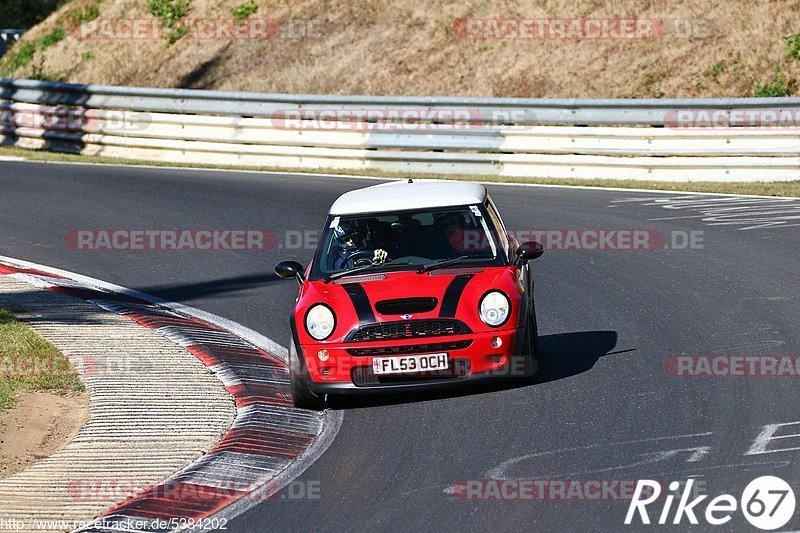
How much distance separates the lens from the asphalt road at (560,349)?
670 centimetres

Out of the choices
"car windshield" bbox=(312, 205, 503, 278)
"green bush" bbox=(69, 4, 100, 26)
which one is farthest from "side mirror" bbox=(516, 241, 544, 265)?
"green bush" bbox=(69, 4, 100, 26)

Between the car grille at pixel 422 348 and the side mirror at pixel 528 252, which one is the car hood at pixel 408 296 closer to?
the car grille at pixel 422 348

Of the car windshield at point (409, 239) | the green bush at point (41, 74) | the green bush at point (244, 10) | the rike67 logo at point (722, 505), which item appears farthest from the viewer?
the green bush at point (41, 74)

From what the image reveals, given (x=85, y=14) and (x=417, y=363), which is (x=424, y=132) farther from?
(x=85, y=14)

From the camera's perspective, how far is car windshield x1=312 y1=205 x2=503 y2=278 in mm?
9320

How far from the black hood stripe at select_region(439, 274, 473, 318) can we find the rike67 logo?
2.33 metres

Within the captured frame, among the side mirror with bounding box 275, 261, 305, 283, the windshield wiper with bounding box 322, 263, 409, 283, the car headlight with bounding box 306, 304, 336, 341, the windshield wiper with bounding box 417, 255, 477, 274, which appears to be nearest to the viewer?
the car headlight with bounding box 306, 304, 336, 341

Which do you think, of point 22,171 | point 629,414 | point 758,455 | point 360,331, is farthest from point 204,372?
point 22,171

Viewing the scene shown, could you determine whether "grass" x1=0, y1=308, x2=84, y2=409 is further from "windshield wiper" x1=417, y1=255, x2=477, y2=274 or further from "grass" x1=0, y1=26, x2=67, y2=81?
"grass" x1=0, y1=26, x2=67, y2=81

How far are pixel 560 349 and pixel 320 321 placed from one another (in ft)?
7.55

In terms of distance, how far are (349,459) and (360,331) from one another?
1.25 meters

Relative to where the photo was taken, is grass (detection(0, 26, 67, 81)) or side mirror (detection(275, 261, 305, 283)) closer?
side mirror (detection(275, 261, 305, 283))

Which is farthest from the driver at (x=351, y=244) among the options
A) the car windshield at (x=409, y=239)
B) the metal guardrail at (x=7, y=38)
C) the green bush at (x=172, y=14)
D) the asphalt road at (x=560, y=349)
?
the metal guardrail at (x=7, y=38)

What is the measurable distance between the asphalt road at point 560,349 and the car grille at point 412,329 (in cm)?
52
